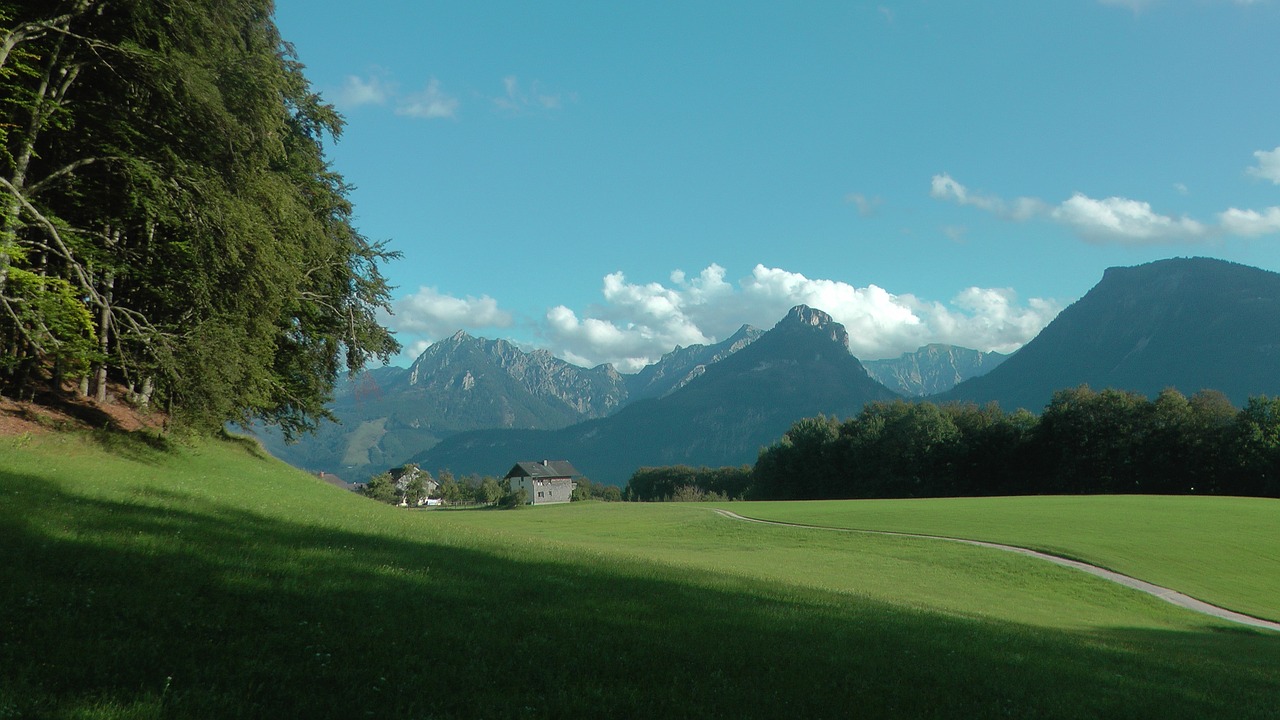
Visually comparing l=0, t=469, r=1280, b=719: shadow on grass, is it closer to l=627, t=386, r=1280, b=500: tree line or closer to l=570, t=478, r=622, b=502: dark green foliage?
l=627, t=386, r=1280, b=500: tree line

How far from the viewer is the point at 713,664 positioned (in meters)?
8.27

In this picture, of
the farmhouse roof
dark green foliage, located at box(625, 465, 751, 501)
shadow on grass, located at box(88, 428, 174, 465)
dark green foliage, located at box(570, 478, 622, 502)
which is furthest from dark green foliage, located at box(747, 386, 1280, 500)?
shadow on grass, located at box(88, 428, 174, 465)

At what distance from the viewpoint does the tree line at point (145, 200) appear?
18156mm

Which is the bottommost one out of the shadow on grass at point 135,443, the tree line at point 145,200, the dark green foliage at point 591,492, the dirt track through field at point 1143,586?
the dark green foliage at point 591,492

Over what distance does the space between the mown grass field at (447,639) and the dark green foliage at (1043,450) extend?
7891 centimetres

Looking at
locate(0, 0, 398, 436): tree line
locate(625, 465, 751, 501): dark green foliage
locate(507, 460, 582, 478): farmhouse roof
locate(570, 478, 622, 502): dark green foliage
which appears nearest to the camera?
locate(0, 0, 398, 436): tree line

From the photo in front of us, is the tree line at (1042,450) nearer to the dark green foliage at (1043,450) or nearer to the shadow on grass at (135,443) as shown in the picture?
the dark green foliage at (1043,450)

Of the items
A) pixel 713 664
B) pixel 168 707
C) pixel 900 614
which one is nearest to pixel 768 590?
pixel 900 614

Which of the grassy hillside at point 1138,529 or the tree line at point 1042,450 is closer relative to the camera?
the grassy hillside at point 1138,529

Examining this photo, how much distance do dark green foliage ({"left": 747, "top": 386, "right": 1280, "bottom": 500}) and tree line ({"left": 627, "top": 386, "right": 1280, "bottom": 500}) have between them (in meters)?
0.13

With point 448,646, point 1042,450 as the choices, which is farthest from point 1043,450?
point 448,646

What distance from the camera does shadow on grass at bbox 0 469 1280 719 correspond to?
6449 millimetres

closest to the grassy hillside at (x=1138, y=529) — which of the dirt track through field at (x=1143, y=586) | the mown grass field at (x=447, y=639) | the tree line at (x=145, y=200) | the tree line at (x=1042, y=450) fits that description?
the dirt track through field at (x=1143, y=586)

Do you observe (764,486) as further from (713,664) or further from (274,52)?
(713,664)
